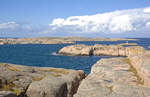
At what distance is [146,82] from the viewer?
39.1 feet

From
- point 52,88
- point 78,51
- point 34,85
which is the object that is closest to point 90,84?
point 52,88

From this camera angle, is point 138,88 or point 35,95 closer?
point 138,88

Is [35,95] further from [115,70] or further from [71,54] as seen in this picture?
[71,54]

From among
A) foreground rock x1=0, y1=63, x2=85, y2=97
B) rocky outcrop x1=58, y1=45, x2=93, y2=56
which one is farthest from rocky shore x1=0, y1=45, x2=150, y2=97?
rocky outcrop x1=58, y1=45, x2=93, y2=56

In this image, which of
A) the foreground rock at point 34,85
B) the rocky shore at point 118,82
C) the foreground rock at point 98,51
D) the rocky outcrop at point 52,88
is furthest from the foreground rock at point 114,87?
the foreground rock at point 98,51

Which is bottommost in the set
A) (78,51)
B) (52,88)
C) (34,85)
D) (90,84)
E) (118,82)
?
(78,51)

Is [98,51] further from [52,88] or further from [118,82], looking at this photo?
[118,82]

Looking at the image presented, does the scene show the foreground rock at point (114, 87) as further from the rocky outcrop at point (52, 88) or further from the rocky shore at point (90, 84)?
the rocky outcrop at point (52, 88)

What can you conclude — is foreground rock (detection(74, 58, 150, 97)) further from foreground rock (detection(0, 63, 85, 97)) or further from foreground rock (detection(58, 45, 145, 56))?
foreground rock (detection(58, 45, 145, 56))

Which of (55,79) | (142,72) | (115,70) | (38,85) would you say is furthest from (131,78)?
(38,85)

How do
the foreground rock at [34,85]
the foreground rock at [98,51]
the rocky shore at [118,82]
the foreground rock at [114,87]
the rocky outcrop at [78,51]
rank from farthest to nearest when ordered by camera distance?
the rocky outcrop at [78,51]
the foreground rock at [98,51]
the foreground rock at [34,85]
the rocky shore at [118,82]
the foreground rock at [114,87]

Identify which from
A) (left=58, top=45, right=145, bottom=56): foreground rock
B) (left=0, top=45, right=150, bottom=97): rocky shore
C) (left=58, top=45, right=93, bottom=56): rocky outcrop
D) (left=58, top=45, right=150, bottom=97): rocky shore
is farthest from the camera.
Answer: (left=58, top=45, right=93, bottom=56): rocky outcrop

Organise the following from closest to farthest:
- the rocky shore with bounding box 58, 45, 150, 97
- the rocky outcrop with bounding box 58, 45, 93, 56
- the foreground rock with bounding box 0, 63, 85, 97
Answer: the rocky shore with bounding box 58, 45, 150, 97, the foreground rock with bounding box 0, 63, 85, 97, the rocky outcrop with bounding box 58, 45, 93, 56

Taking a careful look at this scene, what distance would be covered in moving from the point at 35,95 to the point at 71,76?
449cm
